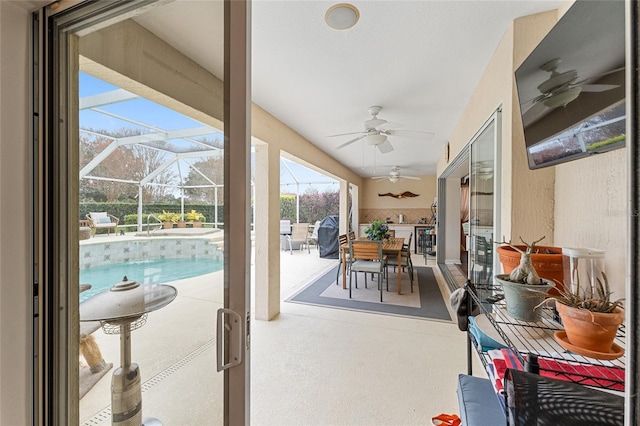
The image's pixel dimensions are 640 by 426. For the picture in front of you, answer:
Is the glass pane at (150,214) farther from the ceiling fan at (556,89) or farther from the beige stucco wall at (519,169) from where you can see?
the beige stucco wall at (519,169)

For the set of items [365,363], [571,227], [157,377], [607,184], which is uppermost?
[607,184]

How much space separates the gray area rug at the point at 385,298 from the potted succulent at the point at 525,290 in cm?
246

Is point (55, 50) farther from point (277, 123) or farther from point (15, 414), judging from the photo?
point (277, 123)

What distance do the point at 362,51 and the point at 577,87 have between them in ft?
4.64

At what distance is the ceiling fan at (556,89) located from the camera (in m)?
0.79

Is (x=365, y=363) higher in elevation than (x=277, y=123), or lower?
lower

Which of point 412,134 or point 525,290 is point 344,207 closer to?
point 412,134

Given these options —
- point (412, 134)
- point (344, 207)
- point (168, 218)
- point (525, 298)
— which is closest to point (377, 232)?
point (412, 134)

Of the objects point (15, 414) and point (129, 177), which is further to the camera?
point (129, 177)

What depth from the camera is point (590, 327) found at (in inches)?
24.0

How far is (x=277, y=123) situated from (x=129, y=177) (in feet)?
8.42

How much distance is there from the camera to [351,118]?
327 centimetres

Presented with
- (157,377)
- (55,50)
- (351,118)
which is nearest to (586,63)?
(55,50)

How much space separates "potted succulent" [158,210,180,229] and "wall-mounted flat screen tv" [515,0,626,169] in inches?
46.0
